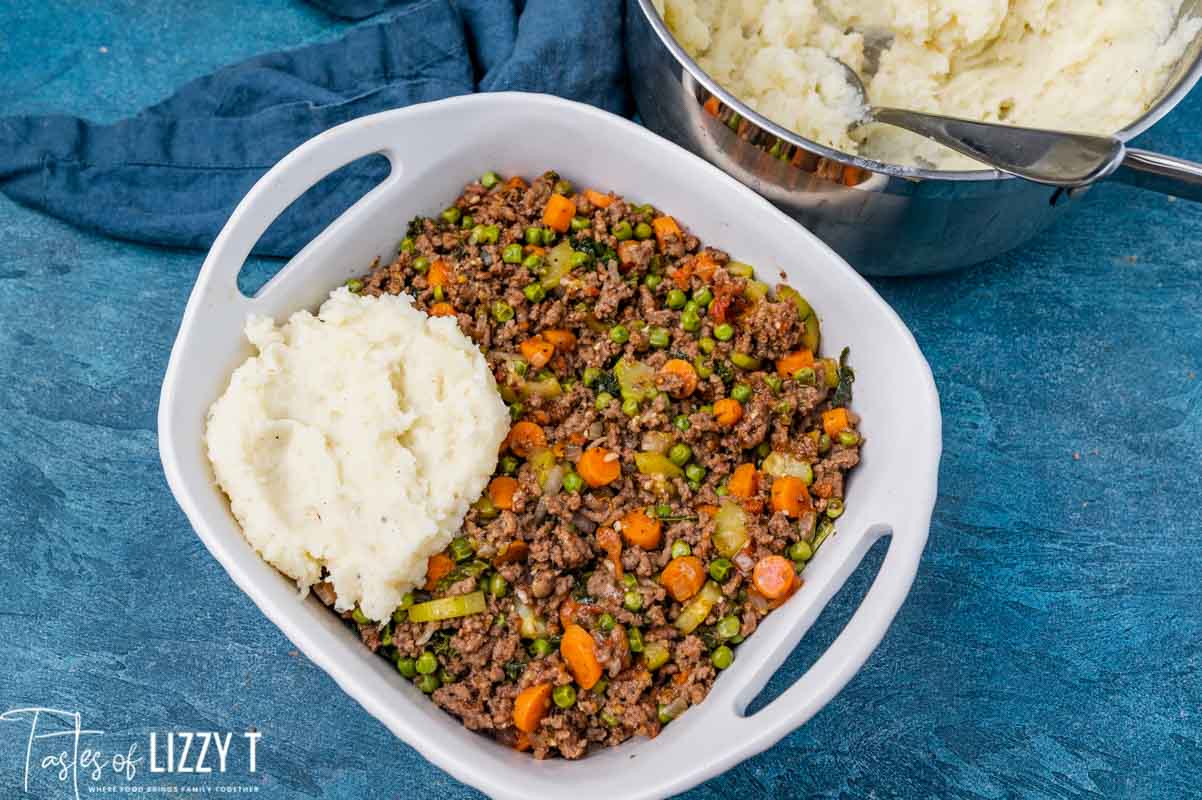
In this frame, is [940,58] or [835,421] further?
[940,58]

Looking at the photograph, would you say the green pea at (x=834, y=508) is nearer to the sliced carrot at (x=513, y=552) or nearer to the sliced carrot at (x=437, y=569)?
the sliced carrot at (x=513, y=552)

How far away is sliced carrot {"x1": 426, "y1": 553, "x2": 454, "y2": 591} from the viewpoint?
3.68 meters

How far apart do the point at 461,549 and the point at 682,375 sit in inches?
42.5

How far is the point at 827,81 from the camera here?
425cm

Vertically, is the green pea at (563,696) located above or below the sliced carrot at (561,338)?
below

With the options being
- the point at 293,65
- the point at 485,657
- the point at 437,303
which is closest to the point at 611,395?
the point at 437,303

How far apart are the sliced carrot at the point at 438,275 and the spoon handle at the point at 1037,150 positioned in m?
2.00

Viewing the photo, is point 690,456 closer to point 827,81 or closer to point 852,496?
point 852,496

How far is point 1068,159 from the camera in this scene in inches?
140

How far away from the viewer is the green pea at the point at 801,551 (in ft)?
12.3

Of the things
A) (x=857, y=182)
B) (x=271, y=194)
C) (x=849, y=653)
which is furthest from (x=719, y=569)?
(x=271, y=194)

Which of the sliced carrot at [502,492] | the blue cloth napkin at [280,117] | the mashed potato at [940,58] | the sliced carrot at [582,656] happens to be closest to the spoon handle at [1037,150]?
the mashed potato at [940,58]

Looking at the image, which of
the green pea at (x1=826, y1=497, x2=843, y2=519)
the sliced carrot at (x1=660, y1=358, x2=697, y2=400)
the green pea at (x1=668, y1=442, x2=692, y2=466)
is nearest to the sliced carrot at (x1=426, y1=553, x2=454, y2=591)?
the green pea at (x1=668, y1=442, x2=692, y2=466)

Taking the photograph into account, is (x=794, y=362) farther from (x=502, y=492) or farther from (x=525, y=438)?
(x=502, y=492)
